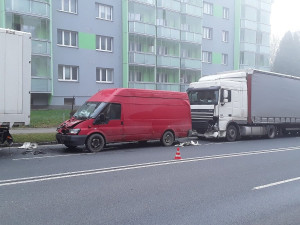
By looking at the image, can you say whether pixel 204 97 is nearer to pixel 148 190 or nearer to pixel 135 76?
pixel 148 190

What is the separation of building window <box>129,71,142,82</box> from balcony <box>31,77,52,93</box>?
29.0 ft

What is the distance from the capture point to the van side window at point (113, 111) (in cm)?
1260

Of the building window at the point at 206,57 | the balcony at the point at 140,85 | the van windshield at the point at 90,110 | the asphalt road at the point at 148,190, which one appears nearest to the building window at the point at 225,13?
the building window at the point at 206,57

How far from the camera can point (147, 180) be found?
7434 mm

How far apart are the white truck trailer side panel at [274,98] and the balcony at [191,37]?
51.7 ft

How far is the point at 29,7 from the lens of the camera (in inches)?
972

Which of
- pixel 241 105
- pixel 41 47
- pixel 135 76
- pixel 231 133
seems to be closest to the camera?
pixel 231 133

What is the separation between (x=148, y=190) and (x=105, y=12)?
26.1 m

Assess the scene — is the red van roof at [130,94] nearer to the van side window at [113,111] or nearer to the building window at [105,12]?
the van side window at [113,111]

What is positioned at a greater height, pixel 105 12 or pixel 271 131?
pixel 105 12

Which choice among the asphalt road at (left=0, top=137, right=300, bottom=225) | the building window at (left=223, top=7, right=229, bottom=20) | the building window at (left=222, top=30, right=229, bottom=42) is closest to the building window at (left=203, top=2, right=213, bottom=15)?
the building window at (left=223, top=7, right=229, bottom=20)

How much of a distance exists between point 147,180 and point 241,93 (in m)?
11.6

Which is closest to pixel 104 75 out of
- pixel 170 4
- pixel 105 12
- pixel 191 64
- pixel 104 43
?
pixel 104 43

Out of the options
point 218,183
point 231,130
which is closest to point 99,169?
point 218,183
